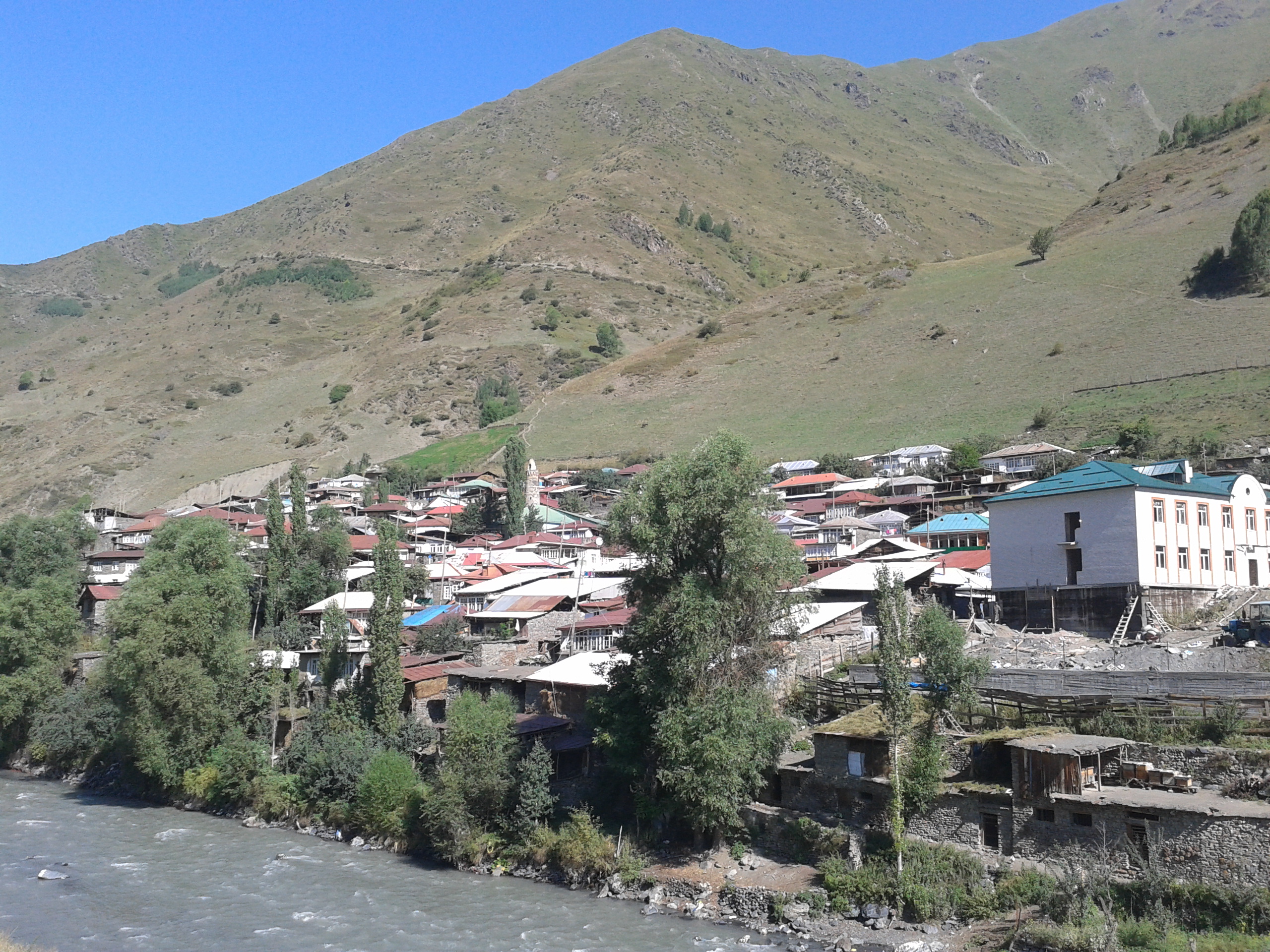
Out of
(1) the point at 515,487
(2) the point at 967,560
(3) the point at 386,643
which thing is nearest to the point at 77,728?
(3) the point at 386,643

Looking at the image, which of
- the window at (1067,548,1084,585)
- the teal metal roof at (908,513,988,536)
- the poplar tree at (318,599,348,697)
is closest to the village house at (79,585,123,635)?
the poplar tree at (318,599,348,697)

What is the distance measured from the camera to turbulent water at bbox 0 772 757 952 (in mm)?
21422

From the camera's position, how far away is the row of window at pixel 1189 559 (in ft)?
102

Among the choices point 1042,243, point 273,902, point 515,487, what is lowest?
point 273,902

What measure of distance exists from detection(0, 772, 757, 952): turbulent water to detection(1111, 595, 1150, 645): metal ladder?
14827 mm

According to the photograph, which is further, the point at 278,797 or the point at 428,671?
the point at 428,671

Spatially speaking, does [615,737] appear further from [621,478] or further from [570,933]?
[621,478]

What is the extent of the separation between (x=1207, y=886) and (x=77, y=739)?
3435 centimetres

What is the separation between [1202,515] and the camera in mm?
32500

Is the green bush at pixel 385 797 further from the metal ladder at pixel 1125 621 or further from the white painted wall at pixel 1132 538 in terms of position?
the metal ladder at pixel 1125 621

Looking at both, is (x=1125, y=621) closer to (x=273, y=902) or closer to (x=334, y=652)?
(x=273, y=902)

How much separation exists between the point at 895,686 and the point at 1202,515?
15.9 m

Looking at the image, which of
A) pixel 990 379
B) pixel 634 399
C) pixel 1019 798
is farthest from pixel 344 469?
pixel 1019 798

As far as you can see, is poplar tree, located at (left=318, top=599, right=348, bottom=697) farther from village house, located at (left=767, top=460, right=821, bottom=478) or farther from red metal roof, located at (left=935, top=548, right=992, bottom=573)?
village house, located at (left=767, top=460, right=821, bottom=478)
